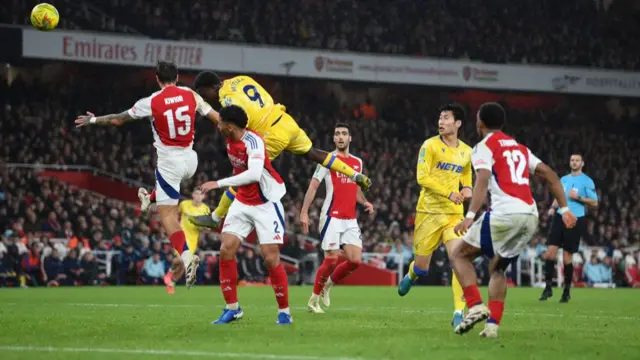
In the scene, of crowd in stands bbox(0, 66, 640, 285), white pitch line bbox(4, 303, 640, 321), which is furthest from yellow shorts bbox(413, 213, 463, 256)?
crowd in stands bbox(0, 66, 640, 285)

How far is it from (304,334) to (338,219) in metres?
5.60

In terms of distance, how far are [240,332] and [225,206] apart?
2.82m

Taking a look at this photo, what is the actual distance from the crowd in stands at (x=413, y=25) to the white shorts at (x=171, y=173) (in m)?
25.8

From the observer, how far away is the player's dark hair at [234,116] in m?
10.8

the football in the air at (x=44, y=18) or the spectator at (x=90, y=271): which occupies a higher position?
the football in the air at (x=44, y=18)

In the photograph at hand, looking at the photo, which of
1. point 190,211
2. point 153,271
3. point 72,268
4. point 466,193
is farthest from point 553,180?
point 153,271

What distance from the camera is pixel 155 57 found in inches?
1490

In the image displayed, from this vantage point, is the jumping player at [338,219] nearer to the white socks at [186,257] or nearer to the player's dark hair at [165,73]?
the white socks at [186,257]

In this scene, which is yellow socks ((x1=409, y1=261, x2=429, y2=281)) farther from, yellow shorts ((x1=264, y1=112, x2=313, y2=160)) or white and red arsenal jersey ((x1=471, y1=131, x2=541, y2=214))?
white and red arsenal jersey ((x1=471, y1=131, x2=541, y2=214))

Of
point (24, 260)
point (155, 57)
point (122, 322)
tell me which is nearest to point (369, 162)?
point (155, 57)

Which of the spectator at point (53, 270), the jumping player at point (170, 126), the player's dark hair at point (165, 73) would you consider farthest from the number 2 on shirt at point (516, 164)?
the spectator at point (53, 270)

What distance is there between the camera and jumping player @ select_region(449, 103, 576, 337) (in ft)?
30.7

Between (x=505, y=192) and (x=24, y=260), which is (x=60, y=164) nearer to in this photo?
(x=24, y=260)

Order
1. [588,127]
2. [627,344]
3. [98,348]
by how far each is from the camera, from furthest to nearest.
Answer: [588,127] → [627,344] → [98,348]
